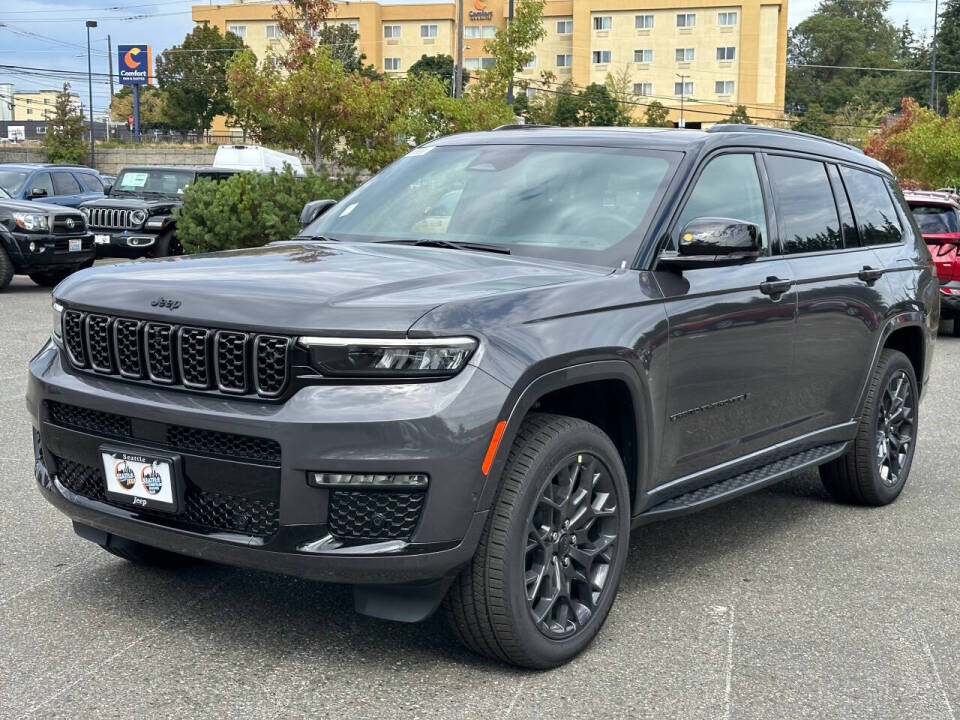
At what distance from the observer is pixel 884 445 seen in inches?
256

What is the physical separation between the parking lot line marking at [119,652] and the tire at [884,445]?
3.35 m

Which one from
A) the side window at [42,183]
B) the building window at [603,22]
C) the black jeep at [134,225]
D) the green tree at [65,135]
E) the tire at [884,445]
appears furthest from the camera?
the building window at [603,22]

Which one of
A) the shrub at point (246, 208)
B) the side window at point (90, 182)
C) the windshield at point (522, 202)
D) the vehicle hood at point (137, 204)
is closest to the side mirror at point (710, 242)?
the windshield at point (522, 202)

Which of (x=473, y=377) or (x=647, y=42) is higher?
(x=647, y=42)

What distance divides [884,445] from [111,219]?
15.5m

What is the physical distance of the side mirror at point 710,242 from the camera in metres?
4.48

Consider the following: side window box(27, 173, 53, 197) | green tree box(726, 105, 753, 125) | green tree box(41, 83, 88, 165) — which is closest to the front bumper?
side window box(27, 173, 53, 197)

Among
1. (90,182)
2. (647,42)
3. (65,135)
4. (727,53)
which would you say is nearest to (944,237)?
(90,182)

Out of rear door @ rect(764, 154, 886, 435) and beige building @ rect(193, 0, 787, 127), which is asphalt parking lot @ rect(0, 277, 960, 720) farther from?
beige building @ rect(193, 0, 787, 127)

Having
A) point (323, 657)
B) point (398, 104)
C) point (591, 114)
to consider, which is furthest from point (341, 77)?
point (591, 114)

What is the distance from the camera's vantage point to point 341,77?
19516mm

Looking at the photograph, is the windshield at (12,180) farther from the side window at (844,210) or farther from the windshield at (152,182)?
the side window at (844,210)

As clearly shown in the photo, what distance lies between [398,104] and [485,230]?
15631 millimetres

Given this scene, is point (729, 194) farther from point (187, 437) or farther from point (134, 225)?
point (134, 225)
